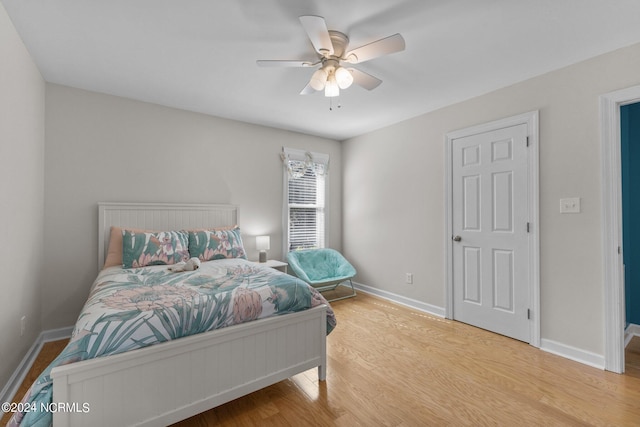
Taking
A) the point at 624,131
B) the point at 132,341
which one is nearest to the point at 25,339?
the point at 132,341

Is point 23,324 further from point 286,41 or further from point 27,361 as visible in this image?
point 286,41

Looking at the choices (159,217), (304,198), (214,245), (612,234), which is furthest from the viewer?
(304,198)

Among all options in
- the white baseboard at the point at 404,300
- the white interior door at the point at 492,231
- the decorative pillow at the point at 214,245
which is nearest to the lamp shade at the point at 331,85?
the white interior door at the point at 492,231

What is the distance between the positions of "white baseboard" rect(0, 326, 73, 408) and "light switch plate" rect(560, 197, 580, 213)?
444cm

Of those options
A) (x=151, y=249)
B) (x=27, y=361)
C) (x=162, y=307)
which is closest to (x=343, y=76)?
(x=162, y=307)

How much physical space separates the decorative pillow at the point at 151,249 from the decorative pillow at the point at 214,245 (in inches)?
4.3

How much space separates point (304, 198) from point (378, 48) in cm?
295

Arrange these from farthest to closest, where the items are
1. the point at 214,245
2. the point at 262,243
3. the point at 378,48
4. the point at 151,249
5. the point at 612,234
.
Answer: the point at 262,243
the point at 214,245
the point at 151,249
the point at 612,234
the point at 378,48

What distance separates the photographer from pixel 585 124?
241cm

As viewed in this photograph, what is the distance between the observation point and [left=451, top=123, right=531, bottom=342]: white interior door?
2.79 m

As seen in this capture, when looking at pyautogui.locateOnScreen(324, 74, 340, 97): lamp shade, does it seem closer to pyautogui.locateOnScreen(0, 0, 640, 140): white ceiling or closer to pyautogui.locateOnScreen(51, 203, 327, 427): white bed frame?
pyautogui.locateOnScreen(0, 0, 640, 140): white ceiling

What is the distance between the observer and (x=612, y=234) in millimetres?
2260

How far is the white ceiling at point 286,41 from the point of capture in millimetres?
1805

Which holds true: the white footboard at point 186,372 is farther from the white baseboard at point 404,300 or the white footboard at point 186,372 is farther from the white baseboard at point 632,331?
the white baseboard at point 632,331
